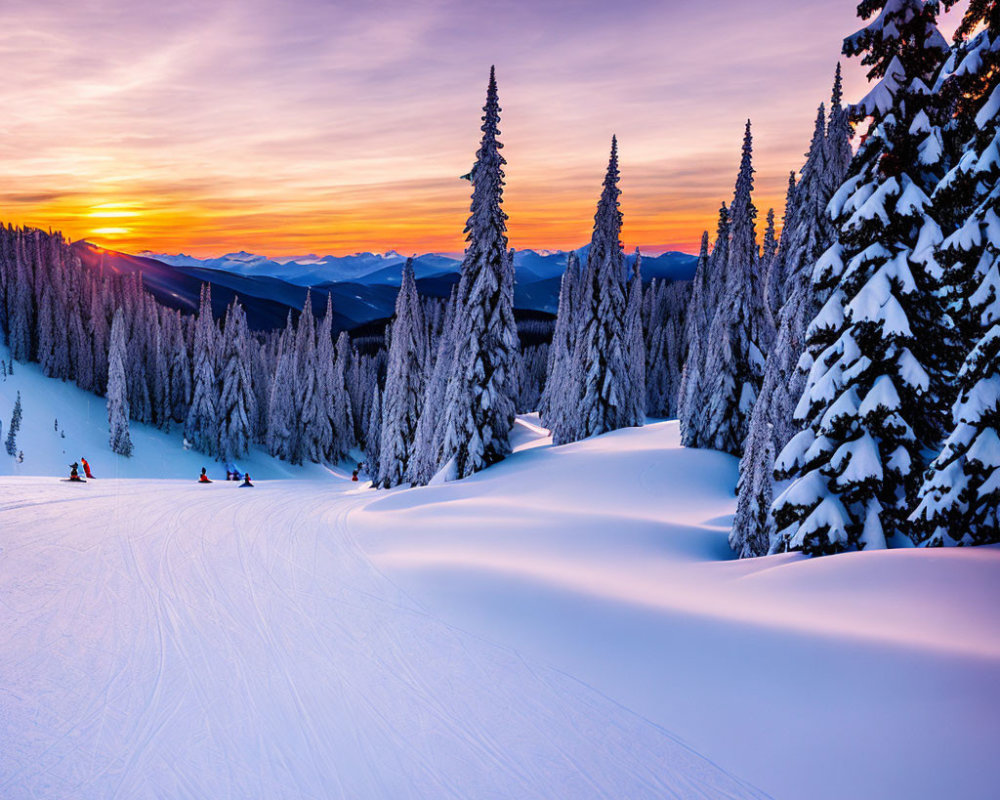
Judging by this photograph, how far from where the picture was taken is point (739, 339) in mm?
22328

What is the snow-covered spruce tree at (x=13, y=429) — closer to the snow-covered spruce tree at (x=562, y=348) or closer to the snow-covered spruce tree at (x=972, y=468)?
the snow-covered spruce tree at (x=562, y=348)

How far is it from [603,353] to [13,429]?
2042 inches

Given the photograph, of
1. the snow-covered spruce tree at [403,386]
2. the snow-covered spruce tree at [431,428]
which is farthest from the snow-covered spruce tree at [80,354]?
the snow-covered spruce tree at [431,428]

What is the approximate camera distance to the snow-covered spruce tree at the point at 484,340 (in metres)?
23.3

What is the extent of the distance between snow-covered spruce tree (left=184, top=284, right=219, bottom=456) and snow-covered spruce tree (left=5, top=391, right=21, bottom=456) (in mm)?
15075

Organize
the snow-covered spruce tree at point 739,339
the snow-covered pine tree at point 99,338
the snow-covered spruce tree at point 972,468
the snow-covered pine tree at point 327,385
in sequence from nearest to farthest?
1. the snow-covered spruce tree at point 972,468
2. the snow-covered spruce tree at point 739,339
3. the snow-covered pine tree at point 99,338
4. the snow-covered pine tree at point 327,385

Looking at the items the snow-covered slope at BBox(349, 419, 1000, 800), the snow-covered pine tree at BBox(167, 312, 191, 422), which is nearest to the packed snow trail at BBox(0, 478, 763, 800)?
the snow-covered slope at BBox(349, 419, 1000, 800)

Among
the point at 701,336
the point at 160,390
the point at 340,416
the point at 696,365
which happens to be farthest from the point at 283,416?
the point at 696,365

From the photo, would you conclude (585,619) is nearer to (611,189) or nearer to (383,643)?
(383,643)

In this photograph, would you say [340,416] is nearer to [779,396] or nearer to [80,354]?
[80,354]

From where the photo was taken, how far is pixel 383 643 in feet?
24.7

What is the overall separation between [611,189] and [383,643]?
2976 centimetres

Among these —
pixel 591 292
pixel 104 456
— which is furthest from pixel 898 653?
pixel 104 456

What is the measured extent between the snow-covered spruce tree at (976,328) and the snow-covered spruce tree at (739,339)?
14.1m
